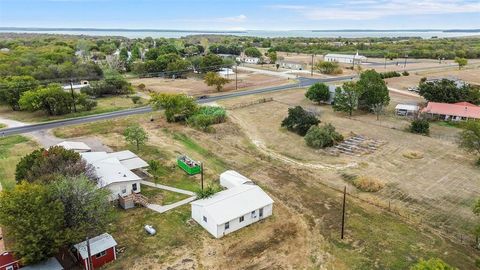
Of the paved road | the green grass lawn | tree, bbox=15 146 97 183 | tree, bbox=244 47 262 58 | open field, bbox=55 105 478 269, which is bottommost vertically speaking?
open field, bbox=55 105 478 269

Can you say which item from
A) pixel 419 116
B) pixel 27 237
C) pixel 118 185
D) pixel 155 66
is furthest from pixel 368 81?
pixel 155 66

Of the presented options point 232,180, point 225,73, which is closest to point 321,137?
point 232,180

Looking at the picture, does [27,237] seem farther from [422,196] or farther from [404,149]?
[404,149]

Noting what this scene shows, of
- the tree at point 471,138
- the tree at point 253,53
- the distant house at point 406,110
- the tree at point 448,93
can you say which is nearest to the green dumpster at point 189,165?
the tree at point 471,138

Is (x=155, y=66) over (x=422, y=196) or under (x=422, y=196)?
over

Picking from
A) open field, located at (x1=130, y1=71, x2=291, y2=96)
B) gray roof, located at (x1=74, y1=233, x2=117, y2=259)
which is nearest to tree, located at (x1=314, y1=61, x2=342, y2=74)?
open field, located at (x1=130, y1=71, x2=291, y2=96)

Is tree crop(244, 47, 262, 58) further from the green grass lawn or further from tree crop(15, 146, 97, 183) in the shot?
tree crop(15, 146, 97, 183)

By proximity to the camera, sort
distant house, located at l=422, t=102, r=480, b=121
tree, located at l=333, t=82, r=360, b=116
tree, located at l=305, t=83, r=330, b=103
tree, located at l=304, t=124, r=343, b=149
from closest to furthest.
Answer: tree, located at l=304, t=124, r=343, b=149 < distant house, located at l=422, t=102, r=480, b=121 < tree, located at l=333, t=82, r=360, b=116 < tree, located at l=305, t=83, r=330, b=103
